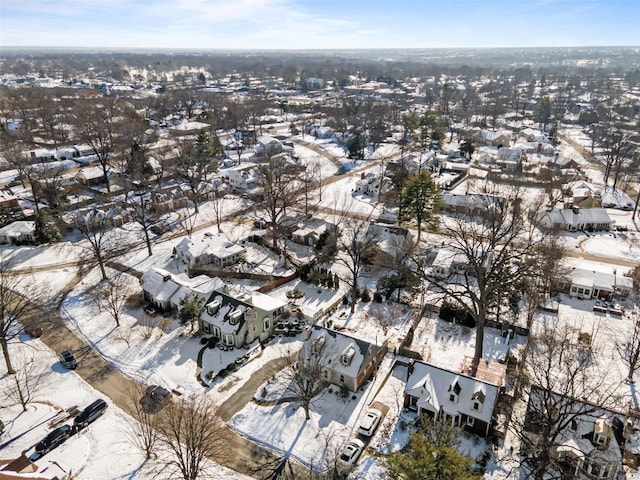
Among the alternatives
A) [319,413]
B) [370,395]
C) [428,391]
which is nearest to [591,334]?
[428,391]

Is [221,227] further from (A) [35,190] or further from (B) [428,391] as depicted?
(B) [428,391]

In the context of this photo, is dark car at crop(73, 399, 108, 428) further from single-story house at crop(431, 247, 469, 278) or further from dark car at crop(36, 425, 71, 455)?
single-story house at crop(431, 247, 469, 278)

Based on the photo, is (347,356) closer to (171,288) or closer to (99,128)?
(171,288)

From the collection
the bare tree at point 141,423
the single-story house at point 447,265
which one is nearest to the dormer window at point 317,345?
the bare tree at point 141,423

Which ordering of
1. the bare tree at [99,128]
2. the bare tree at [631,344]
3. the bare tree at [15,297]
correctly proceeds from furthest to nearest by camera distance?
1. the bare tree at [99,128]
2. the bare tree at [15,297]
3. the bare tree at [631,344]

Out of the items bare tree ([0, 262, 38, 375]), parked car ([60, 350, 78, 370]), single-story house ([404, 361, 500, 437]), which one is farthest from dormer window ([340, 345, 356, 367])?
bare tree ([0, 262, 38, 375])

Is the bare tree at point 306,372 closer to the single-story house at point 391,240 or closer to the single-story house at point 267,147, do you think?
the single-story house at point 391,240
